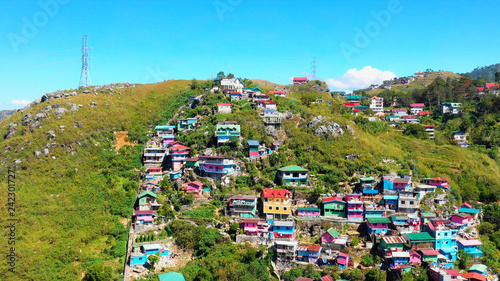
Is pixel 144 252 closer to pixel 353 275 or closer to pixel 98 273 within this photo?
pixel 98 273

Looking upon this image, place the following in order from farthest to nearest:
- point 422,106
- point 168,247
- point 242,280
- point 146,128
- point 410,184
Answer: point 422,106 < point 146,128 < point 410,184 < point 168,247 < point 242,280

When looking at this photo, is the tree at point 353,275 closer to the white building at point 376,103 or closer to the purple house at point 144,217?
the purple house at point 144,217

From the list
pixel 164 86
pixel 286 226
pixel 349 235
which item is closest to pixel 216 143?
pixel 286 226

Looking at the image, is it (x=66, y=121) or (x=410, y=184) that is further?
(x=66, y=121)

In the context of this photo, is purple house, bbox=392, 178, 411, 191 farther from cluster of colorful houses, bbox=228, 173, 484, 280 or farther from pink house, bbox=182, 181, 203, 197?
pink house, bbox=182, 181, 203, 197

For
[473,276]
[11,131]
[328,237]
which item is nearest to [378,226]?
[328,237]

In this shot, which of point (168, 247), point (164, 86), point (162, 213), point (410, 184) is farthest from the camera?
point (164, 86)

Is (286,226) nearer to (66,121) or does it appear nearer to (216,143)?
(216,143)
